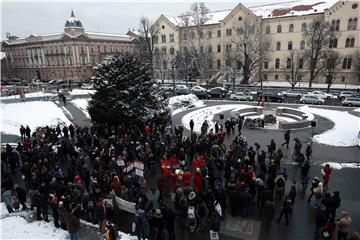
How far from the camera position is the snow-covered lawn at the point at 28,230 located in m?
10.4

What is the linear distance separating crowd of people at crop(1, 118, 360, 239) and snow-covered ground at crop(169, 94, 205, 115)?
1699 centimetres

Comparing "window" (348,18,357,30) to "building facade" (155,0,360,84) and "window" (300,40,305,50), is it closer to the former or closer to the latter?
"building facade" (155,0,360,84)

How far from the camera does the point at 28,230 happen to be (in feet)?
35.4

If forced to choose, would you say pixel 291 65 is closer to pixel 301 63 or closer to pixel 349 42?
pixel 301 63

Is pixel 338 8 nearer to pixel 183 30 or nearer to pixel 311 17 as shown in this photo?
pixel 311 17

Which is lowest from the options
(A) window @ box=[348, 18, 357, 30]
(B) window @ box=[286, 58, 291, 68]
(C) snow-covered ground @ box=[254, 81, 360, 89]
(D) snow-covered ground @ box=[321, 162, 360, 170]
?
(D) snow-covered ground @ box=[321, 162, 360, 170]

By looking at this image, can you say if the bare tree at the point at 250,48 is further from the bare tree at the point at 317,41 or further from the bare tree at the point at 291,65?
the bare tree at the point at 317,41

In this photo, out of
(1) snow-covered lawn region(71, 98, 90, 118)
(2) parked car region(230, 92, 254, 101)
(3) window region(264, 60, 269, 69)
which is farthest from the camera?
(3) window region(264, 60, 269, 69)

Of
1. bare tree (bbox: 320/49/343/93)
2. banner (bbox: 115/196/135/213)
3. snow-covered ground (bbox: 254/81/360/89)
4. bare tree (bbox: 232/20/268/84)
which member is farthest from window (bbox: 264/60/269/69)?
banner (bbox: 115/196/135/213)

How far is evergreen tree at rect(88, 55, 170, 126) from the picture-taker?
71.1 ft

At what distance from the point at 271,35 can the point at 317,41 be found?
11.6m

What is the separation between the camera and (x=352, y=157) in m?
17.6

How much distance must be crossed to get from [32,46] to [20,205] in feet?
281

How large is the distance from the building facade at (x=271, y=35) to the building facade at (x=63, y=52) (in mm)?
14335
